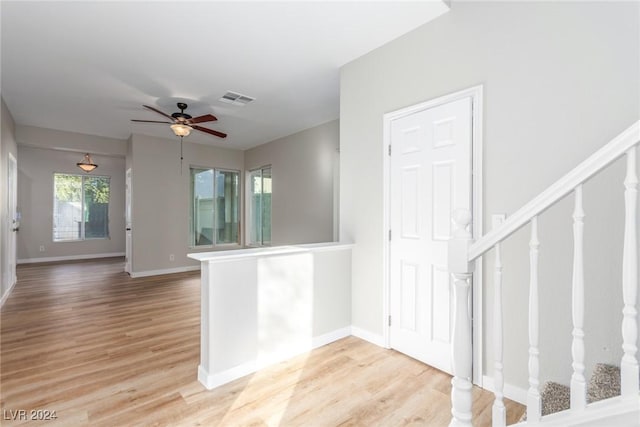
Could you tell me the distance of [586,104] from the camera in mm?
1732

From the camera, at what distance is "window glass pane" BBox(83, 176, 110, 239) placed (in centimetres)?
840

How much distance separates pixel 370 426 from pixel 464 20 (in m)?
2.76

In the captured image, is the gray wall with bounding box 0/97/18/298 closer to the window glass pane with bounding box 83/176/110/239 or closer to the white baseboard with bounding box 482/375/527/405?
the window glass pane with bounding box 83/176/110/239

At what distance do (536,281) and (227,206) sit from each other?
6921mm

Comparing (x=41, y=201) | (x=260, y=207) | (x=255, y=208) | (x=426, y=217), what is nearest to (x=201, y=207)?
(x=255, y=208)

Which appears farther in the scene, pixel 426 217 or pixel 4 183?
pixel 4 183

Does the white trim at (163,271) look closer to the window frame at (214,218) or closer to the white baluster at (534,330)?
the window frame at (214,218)

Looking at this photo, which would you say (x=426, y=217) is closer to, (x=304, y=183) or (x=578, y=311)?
(x=578, y=311)

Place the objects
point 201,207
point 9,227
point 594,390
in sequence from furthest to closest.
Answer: point 201,207 → point 9,227 → point 594,390

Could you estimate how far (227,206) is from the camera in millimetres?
7383

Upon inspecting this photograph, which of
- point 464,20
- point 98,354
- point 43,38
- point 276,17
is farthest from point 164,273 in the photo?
point 464,20

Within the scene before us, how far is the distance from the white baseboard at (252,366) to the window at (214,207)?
15.9ft

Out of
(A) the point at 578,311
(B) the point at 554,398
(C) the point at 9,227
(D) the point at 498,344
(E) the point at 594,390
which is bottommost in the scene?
(B) the point at 554,398

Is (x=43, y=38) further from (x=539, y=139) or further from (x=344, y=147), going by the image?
(x=539, y=139)
